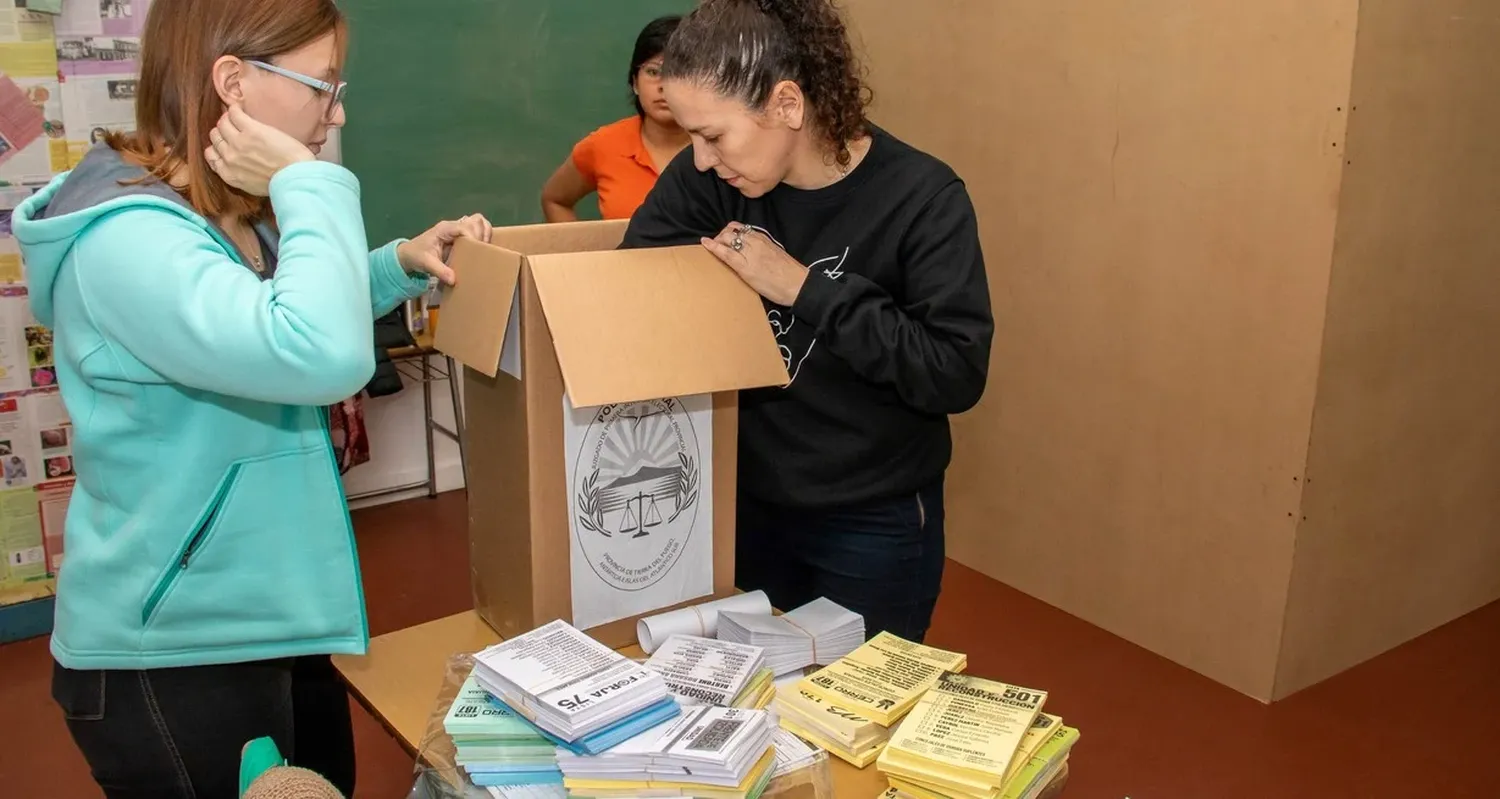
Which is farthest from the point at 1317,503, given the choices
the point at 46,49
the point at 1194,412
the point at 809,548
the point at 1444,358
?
the point at 46,49

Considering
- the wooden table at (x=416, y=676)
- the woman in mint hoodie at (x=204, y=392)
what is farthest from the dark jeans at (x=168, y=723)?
the wooden table at (x=416, y=676)

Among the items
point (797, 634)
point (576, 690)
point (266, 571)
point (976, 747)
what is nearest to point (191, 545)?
point (266, 571)

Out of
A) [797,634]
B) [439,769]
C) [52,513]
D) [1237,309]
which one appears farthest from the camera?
[52,513]

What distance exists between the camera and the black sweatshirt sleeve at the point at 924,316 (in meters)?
1.41

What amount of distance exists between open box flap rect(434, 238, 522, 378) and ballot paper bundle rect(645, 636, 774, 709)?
1.22ft

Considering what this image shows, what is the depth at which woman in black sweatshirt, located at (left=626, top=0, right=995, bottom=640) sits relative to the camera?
1.43 m

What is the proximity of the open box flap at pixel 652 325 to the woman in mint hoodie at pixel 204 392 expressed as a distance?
8.1 inches

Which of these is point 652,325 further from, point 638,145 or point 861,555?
point 638,145

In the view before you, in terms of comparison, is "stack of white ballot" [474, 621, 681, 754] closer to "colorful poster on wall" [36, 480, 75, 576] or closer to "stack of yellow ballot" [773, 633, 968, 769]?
"stack of yellow ballot" [773, 633, 968, 769]

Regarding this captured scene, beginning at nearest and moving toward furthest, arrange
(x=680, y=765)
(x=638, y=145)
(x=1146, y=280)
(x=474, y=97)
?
(x=680, y=765), (x=1146, y=280), (x=638, y=145), (x=474, y=97)

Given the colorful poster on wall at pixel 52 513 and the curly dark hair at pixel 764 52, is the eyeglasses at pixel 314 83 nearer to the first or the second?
the curly dark hair at pixel 764 52

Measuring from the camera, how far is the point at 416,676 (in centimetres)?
139

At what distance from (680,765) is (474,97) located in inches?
114

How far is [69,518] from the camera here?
127 centimetres
